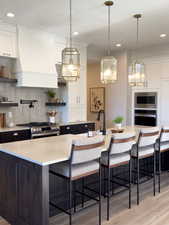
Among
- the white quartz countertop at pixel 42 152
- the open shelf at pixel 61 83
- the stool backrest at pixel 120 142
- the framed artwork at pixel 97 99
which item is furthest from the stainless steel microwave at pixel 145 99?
the white quartz countertop at pixel 42 152

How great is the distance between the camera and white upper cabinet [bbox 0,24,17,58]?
169 inches

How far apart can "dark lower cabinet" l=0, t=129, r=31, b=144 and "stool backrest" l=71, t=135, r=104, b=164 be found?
7.42 ft

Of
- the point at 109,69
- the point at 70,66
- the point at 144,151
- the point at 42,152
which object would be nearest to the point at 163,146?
the point at 144,151

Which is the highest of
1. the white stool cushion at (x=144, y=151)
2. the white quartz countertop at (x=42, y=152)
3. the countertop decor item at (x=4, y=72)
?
the countertop decor item at (x=4, y=72)

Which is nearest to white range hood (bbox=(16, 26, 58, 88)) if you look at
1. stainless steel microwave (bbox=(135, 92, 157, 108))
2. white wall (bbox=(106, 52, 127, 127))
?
white wall (bbox=(106, 52, 127, 127))

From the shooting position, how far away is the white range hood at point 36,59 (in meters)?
4.55

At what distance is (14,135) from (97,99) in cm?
430

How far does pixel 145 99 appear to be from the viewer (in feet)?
21.7

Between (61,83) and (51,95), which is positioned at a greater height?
(61,83)

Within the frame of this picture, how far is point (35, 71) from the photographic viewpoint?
4742mm

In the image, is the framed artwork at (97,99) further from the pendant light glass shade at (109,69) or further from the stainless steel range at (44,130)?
the pendant light glass shade at (109,69)

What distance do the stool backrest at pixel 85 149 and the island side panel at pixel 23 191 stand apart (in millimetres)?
316

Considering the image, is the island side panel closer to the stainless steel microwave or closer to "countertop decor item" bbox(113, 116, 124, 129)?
"countertop decor item" bbox(113, 116, 124, 129)

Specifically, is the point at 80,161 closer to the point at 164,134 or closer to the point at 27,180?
the point at 27,180
